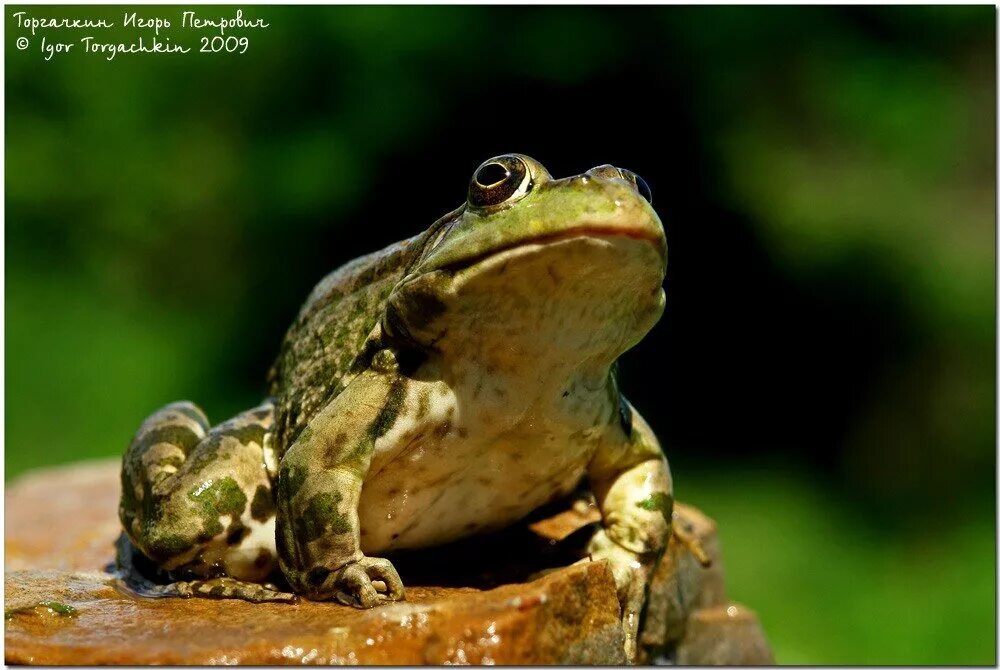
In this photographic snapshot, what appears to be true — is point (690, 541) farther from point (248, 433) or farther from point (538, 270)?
point (538, 270)

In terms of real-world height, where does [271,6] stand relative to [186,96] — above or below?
above

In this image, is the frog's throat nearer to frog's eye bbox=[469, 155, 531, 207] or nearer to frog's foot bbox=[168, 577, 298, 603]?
frog's eye bbox=[469, 155, 531, 207]

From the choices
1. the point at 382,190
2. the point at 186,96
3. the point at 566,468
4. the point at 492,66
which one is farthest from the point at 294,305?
the point at 566,468

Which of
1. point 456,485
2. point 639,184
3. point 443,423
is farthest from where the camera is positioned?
point 456,485

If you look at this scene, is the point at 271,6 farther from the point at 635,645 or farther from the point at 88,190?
the point at 635,645

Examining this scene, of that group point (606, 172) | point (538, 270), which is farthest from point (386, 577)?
point (606, 172)

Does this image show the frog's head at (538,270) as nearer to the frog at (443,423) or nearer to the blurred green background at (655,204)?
the frog at (443,423)
